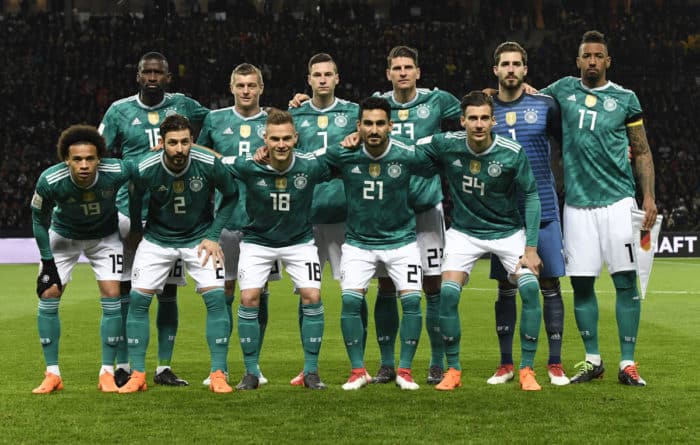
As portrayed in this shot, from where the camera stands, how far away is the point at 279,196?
6742 millimetres

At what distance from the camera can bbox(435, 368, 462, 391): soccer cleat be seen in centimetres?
666

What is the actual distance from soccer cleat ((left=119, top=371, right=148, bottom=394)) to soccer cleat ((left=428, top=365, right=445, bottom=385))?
6.14 ft

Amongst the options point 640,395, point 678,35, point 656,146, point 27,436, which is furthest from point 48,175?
point 678,35

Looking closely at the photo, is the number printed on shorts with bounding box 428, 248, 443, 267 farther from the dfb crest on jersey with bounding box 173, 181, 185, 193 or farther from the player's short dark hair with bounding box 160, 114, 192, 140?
the player's short dark hair with bounding box 160, 114, 192, 140

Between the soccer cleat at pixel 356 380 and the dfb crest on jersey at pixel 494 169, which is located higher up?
the dfb crest on jersey at pixel 494 169

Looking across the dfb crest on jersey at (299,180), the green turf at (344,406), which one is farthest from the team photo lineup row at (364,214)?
the green turf at (344,406)

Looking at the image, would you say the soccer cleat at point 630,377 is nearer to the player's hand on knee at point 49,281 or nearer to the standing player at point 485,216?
the standing player at point 485,216

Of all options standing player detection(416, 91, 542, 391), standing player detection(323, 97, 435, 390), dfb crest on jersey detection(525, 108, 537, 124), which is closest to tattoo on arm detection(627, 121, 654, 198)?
dfb crest on jersey detection(525, 108, 537, 124)

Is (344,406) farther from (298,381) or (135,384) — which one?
(135,384)

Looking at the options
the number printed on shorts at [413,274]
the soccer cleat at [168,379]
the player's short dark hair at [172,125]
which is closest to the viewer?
the player's short dark hair at [172,125]

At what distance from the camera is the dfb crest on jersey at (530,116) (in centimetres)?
698

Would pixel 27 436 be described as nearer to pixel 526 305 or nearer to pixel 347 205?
pixel 347 205

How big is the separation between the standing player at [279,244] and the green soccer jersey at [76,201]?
78cm

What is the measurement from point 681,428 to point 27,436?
3.32 m
